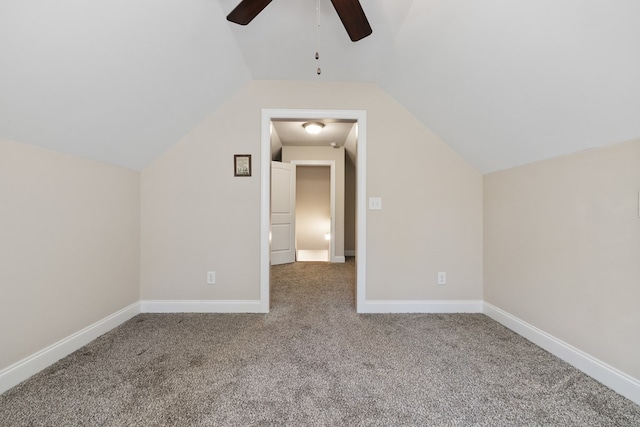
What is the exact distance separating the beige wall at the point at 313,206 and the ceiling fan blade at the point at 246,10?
4.76 metres

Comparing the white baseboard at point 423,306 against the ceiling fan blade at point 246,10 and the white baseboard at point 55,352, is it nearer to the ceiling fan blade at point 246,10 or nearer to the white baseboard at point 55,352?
the white baseboard at point 55,352

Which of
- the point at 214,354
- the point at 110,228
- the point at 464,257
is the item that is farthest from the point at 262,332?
the point at 464,257

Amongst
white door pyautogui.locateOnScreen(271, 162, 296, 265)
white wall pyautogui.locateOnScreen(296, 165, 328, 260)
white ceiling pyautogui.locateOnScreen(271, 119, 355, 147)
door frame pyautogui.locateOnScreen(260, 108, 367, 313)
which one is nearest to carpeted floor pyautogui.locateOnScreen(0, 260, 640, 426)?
door frame pyautogui.locateOnScreen(260, 108, 367, 313)

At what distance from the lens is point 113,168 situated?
81.2 inches

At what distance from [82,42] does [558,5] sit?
2195 millimetres

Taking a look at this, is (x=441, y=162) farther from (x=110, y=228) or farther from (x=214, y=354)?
(x=110, y=228)

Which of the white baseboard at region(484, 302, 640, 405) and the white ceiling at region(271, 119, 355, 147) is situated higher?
the white ceiling at region(271, 119, 355, 147)

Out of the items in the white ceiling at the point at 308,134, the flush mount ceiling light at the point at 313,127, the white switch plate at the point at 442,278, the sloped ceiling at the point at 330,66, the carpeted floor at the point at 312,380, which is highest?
the white ceiling at the point at 308,134

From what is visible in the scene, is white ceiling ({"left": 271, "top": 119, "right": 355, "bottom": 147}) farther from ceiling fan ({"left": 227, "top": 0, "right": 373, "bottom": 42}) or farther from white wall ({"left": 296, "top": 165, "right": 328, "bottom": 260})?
ceiling fan ({"left": 227, "top": 0, "right": 373, "bottom": 42})

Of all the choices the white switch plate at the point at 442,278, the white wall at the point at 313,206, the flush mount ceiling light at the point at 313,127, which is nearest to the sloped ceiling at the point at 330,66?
the white switch plate at the point at 442,278

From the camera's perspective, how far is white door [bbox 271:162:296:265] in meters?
4.72

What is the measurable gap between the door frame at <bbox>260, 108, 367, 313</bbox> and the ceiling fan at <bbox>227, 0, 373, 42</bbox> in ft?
3.00

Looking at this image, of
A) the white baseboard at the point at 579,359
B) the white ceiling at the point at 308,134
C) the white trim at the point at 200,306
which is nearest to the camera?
the white baseboard at the point at 579,359

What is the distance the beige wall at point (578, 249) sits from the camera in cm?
132
